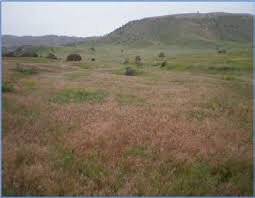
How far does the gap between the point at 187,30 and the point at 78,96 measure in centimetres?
14619

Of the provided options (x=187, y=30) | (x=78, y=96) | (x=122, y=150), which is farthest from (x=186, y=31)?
(x=122, y=150)

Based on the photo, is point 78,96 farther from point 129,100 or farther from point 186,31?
point 186,31

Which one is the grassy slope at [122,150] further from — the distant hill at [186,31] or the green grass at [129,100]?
the distant hill at [186,31]

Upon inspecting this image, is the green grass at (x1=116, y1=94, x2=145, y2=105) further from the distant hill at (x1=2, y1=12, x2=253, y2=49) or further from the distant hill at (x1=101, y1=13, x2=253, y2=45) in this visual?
the distant hill at (x1=101, y1=13, x2=253, y2=45)

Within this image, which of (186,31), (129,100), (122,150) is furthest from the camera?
(186,31)

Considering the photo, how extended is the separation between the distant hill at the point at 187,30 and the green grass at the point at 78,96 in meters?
114

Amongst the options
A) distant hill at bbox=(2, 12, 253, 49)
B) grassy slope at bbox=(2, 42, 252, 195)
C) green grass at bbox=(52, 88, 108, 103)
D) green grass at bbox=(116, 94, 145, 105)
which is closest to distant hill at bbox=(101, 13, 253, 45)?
distant hill at bbox=(2, 12, 253, 49)

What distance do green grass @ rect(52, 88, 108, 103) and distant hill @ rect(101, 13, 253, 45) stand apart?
113694 mm

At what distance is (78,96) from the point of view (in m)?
14.7

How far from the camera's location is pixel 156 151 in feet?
23.8

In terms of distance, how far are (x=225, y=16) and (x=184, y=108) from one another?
18720cm

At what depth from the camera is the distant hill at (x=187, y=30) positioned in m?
139

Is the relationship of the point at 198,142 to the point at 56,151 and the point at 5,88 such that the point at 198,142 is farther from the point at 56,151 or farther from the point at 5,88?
the point at 5,88

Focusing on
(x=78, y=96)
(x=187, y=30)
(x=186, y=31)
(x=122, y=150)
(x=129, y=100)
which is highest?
(x=187, y=30)
